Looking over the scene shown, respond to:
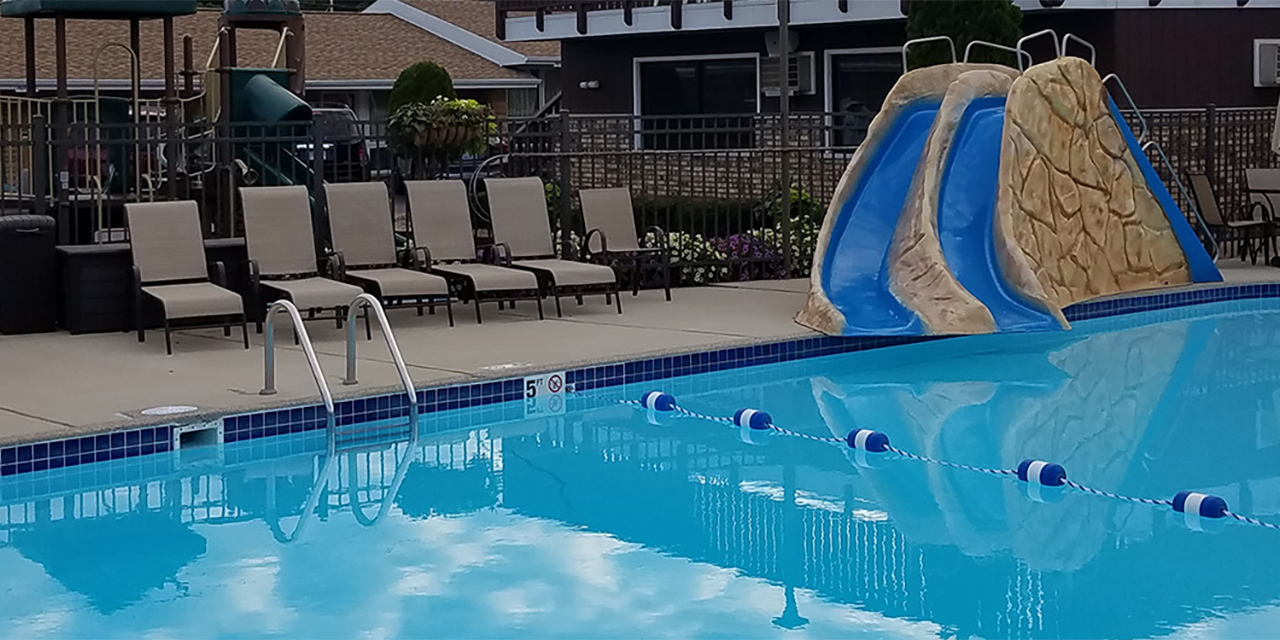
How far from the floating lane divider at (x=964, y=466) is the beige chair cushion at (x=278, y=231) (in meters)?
2.73

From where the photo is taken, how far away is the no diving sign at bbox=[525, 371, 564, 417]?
9531mm

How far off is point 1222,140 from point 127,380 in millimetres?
12614

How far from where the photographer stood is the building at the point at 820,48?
2144cm

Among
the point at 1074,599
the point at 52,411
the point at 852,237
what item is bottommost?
the point at 1074,599

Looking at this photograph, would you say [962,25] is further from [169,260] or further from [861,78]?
[169,260]

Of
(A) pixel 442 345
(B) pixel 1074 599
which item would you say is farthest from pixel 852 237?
(B) pixel 1074 599

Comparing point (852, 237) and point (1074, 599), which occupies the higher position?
point (852, 237)

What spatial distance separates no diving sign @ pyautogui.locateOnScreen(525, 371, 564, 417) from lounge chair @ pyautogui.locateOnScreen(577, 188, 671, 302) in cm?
311

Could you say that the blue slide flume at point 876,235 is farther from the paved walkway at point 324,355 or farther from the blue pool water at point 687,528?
the blue pool water at point 687,528

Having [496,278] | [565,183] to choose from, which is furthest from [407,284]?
[565,183]

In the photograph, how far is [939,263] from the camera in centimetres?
1153

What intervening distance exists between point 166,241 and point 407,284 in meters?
1.53

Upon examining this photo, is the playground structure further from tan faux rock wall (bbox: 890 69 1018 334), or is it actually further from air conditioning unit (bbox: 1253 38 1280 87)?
air conditioning unit (bbox: 1253 38 1280 87)

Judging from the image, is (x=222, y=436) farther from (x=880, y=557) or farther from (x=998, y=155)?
(x=998, y=155)
